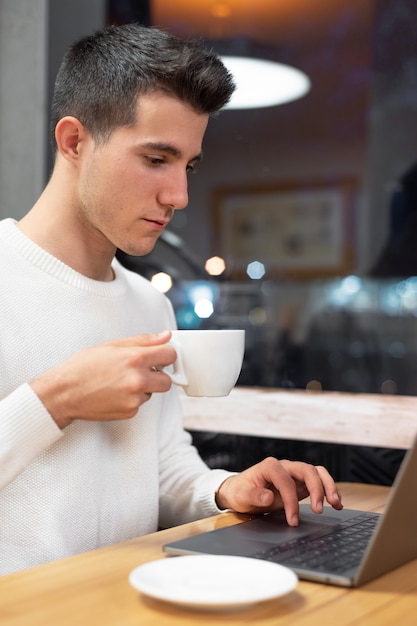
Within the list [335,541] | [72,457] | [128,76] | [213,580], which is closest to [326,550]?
[335,541]

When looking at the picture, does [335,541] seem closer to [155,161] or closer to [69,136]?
[155,161]

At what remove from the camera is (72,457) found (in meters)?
1.23

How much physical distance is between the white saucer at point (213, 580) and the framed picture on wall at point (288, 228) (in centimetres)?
151

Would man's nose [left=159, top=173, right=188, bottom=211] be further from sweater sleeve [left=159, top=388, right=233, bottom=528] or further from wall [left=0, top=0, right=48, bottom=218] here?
wall [left=0, top=0, right=48, bottom=218]

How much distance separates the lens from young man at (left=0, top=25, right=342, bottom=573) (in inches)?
47.1

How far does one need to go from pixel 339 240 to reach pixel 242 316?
0.34 meters

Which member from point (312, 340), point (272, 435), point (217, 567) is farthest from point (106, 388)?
point (312, 340)

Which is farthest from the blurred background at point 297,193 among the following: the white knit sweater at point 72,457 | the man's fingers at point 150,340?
the man's fingers at point 150,340

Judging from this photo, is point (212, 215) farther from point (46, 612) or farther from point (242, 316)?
point (46, 612)

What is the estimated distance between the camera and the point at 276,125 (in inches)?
91.7

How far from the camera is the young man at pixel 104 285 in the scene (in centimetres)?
120

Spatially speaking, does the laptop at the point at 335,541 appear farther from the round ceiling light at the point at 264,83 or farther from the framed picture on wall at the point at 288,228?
the round ceiling light at the point at 264,83

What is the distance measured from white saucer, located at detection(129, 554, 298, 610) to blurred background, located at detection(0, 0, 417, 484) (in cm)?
120

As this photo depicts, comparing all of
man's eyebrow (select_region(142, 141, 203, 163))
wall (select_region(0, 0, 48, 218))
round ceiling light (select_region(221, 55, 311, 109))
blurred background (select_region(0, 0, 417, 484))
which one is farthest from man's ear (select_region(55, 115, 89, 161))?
wall (select_region(0, 0, 48, 218))
